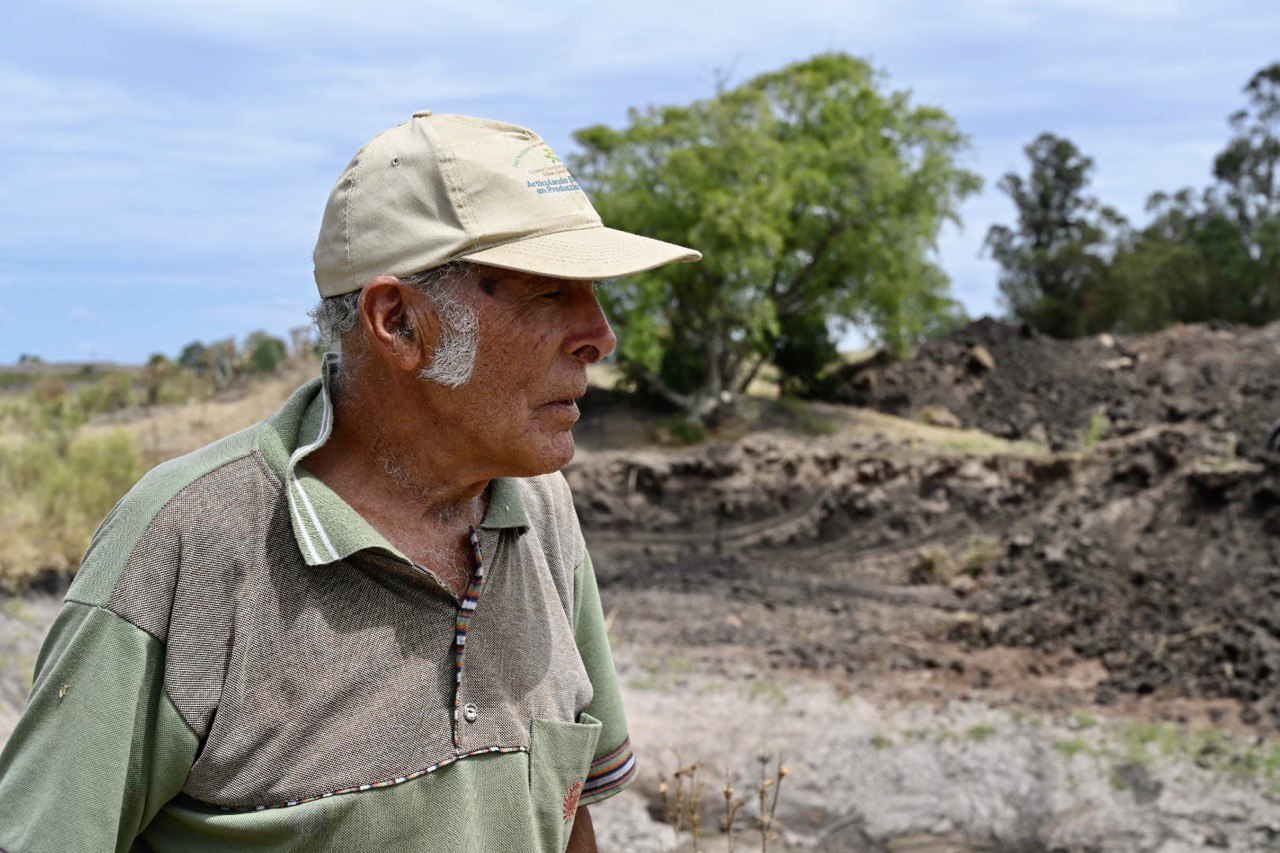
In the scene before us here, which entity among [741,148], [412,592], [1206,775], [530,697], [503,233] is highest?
[741,148]

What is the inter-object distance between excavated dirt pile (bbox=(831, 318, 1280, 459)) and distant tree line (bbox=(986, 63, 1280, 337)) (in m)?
6.23

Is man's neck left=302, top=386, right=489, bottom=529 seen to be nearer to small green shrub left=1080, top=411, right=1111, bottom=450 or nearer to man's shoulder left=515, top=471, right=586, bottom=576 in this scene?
man's shoulder left=515, top=471, right=586, bottom=576

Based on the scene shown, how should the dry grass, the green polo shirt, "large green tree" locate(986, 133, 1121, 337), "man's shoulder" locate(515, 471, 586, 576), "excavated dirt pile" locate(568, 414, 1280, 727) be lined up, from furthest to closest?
"large green tree" locate(986, 133, 1121, 337), "excavated dirt pile" locate(568, 414, 1280, 727), the dry grass, "man's shoulder" locate(515, 471, 586, 576), the green polo shirt

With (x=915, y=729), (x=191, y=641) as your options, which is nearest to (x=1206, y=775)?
(x=915, y=729)

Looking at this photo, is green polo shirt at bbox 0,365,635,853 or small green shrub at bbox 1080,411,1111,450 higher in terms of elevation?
green polo shirt at bbox 0,365,635,853

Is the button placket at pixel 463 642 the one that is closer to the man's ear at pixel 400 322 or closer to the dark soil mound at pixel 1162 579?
the man's ear at pixel 400 322

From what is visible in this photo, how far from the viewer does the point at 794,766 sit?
7645mm

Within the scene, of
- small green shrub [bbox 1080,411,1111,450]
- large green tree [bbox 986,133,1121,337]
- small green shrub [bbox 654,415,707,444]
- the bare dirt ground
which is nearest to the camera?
the bare dirt ground

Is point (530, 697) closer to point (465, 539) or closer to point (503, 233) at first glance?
point (465, 539)

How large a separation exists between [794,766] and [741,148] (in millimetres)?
16918

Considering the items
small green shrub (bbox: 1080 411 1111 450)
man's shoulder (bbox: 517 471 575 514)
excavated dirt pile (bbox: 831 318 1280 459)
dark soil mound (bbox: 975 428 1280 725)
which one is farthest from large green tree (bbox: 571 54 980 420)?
man's shoulder (bbox: 517 471 575 514)

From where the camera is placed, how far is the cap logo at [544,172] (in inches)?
64.2

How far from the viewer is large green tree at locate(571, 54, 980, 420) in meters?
22.5

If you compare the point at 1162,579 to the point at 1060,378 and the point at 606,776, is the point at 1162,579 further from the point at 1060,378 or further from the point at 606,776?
the point at 1060,378
